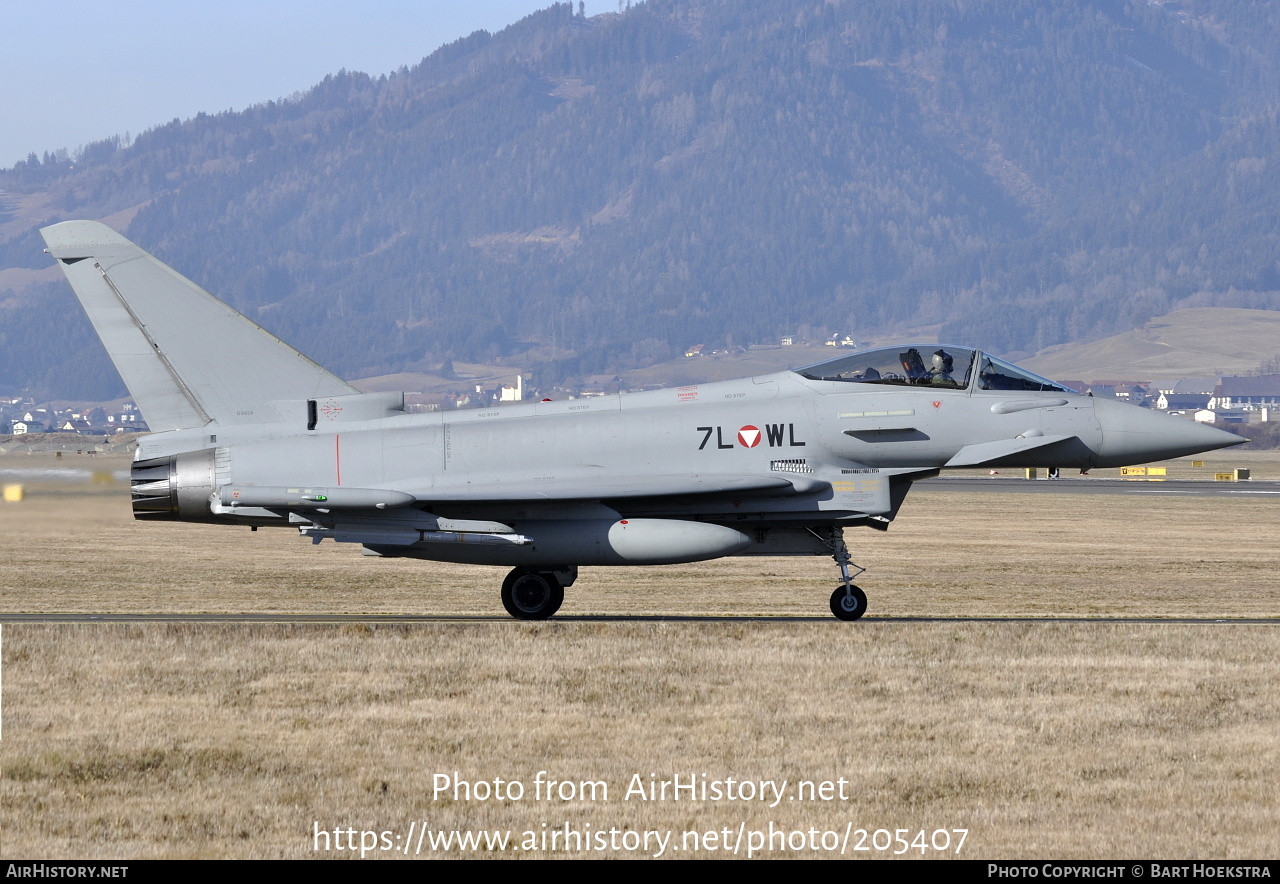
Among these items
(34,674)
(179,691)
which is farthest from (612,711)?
(34,674)

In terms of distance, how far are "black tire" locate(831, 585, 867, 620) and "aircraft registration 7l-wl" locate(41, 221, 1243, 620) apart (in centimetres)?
3

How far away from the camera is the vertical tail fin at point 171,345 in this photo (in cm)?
1934

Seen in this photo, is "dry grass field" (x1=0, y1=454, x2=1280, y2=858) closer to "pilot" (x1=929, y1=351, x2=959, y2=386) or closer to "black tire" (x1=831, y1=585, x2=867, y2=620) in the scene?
"black tire" (x1=831, y1=585, x2=867, y2=620)

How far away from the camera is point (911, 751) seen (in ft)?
40.0

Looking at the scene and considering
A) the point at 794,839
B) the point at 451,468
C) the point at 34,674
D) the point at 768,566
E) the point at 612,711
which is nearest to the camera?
the point at 794,839

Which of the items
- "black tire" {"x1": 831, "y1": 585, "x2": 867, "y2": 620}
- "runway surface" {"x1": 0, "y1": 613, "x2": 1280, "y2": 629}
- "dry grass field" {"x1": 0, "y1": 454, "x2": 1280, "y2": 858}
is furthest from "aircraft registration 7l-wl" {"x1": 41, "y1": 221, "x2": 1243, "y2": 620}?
"dry grass field" {"x1": 0, "y1": 454, "x2": 1280, "y2": 858}

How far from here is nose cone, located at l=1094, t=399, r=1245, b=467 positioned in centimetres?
1892

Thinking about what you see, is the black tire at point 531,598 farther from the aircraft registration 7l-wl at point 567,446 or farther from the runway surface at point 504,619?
the runway surface at point 504,619

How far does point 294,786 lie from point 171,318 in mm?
9791

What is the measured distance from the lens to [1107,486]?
64.6m

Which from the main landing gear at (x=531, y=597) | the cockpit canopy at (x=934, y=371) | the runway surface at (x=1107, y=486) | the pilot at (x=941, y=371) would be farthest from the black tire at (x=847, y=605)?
the runway surface at (x=1107, y=486)

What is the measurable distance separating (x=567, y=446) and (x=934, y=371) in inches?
188

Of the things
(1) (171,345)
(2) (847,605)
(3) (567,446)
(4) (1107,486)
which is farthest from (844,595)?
(4) (1107,486)
